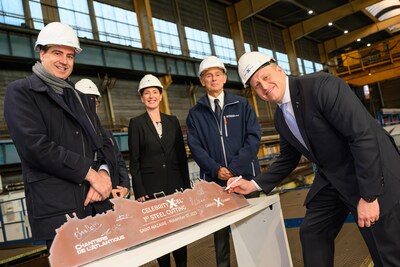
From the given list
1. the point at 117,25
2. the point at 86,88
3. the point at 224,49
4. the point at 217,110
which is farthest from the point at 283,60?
the point at 217,110

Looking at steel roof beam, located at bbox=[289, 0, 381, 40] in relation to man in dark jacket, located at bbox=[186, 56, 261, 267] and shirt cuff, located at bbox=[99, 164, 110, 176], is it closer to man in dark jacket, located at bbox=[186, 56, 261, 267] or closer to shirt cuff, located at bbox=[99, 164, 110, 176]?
man in dark jacket, located at bbox=[186, 56, 261, 267]

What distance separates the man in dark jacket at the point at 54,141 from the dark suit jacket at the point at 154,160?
1.12 metres

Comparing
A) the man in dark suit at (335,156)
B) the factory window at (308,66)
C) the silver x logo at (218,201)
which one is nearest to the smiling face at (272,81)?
the man in dark suit at (335,156)

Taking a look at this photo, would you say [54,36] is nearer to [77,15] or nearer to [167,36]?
[77,15]

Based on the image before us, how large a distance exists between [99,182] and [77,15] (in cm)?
1361

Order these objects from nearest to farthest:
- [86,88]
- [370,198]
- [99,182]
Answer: [370,198]
[99,182]
[86,88]

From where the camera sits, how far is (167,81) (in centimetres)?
1622

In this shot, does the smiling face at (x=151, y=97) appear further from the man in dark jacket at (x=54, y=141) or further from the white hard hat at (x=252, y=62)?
the white hard hat at (x=252, y=62)

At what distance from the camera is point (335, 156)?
2152 mm

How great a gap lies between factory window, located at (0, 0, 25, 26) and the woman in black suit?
10811mm

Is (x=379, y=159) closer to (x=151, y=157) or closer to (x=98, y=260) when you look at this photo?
(x=98, y=260)

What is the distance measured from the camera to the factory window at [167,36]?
17188 mm

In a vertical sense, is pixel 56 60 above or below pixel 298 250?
above

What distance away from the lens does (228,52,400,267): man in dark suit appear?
6.30 ft
